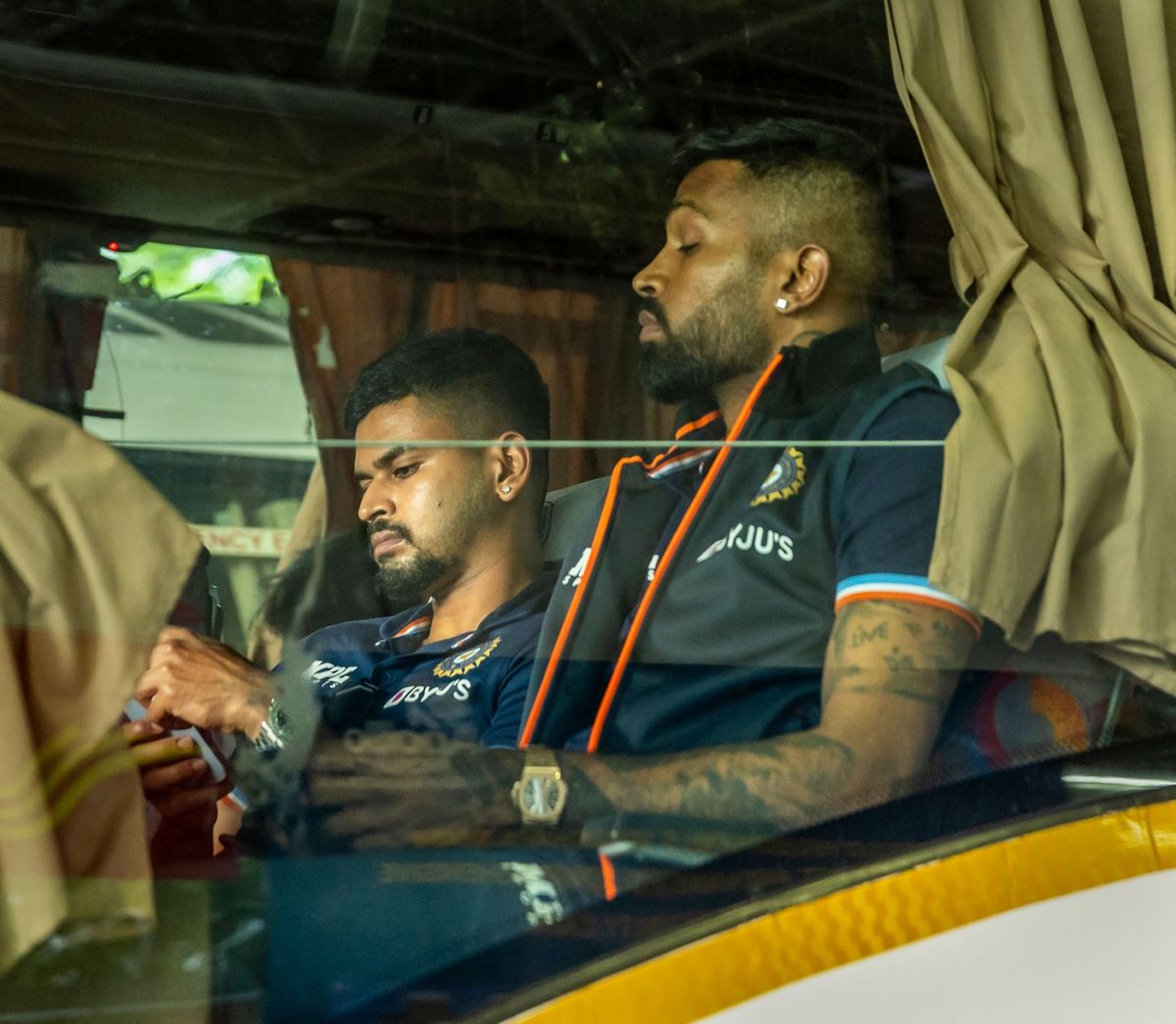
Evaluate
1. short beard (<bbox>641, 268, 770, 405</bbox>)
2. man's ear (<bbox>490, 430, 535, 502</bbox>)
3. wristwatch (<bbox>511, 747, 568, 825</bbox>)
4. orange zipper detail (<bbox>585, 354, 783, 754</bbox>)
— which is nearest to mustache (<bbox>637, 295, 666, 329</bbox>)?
short beard (<bbox>641, 268, 770, 405</bbox>)

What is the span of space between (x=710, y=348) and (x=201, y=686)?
62 cm

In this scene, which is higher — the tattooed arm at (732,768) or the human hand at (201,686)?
the human hand at (201,686)

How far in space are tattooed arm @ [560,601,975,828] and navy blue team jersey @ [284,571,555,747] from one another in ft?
0.32

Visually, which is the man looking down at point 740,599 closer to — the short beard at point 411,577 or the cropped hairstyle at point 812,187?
the cropped hairstyle at point 812,187

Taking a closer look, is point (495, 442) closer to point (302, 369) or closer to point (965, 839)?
point (302, 369)

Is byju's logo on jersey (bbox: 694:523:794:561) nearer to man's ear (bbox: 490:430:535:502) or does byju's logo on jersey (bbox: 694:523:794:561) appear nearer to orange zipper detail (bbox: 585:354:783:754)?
orange zipper detail (bbox: 585:354:783:754)

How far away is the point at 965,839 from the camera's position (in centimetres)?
150

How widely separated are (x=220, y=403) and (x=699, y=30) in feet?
2.37

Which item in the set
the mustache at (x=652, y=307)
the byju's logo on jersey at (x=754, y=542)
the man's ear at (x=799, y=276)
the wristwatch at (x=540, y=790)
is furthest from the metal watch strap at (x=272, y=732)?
the man's ear at (x=799, y=276)

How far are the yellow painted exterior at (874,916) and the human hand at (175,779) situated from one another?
1.08ft

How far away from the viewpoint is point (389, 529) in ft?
4.43

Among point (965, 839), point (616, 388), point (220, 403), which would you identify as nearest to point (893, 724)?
point (965, 839)

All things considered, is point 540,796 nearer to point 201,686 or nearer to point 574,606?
point 574,606

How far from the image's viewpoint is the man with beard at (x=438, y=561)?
134 centimetres
